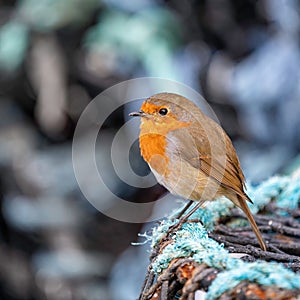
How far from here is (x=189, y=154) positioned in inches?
82.2

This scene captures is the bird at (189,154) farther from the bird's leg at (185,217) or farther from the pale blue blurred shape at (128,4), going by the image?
the pale blue blurred shape at (128,4)

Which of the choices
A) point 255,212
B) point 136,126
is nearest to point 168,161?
point 255,212

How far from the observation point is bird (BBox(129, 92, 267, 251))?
2035 mm

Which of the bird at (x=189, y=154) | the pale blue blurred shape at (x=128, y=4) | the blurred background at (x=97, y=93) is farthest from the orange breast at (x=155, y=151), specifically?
the pale blue blurred shape at (x=128, y=4)

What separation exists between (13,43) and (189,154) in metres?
1.72

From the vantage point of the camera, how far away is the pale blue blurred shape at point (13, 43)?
3486mm

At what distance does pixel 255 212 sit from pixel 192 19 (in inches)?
84.1

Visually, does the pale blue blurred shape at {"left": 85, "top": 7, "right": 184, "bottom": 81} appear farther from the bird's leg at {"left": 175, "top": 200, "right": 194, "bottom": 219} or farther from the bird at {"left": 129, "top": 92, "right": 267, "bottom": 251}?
the bird's leg at {"left": 175, "top": 200, "right": 194, "bottom": 219}

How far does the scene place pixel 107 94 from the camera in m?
4.02

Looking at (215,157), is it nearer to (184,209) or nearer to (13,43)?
(184,209)

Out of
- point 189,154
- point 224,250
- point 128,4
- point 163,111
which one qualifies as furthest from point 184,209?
point 128,4

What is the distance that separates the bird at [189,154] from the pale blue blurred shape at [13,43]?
1.53 m

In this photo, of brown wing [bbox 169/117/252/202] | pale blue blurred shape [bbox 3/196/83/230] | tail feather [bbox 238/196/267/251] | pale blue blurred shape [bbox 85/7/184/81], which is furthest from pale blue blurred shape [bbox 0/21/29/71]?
tail feather [bbox 238/196/267/251]

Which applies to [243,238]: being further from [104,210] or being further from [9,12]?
[9,12]
